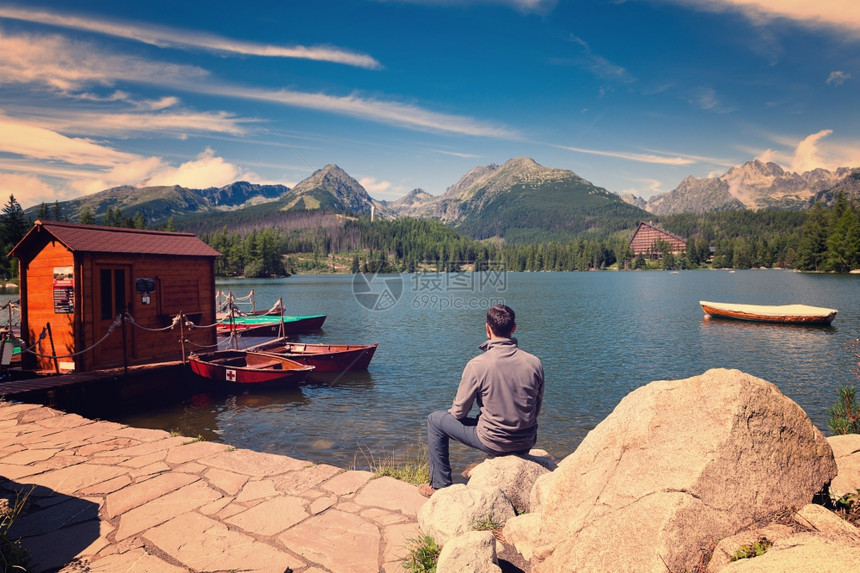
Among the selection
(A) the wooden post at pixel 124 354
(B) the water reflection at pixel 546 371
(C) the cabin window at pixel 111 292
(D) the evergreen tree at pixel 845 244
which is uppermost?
(D) the evergreen tree at pixel 845 244

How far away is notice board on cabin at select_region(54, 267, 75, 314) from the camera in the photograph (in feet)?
51.0

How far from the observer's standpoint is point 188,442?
8773 millimetres

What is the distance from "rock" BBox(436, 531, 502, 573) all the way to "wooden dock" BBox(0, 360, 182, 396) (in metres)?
15.0

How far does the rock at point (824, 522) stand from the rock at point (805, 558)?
0.37 metres

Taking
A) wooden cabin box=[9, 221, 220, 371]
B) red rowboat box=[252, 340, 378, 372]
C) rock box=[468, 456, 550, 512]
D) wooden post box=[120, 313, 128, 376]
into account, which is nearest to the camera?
rock box=[468, 456, 550, 512]

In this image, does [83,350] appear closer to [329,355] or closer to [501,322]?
[329,355]

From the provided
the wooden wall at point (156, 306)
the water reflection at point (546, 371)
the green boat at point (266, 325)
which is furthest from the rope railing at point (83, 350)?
the green boat at point (266, 325)

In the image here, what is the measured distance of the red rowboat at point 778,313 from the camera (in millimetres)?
35844

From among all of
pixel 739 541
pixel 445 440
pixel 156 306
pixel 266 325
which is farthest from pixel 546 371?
pixel 266 325

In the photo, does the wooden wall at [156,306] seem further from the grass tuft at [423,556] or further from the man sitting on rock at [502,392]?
the grass tuft at [423,556]

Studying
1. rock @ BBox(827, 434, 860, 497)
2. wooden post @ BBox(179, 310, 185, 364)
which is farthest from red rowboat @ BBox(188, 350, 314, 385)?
rock @ BBox(827, 434, 860, 497)

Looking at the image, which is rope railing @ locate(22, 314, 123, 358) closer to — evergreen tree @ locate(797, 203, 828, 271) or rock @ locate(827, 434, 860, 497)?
rock @ locate(827, 434, 860, 497)

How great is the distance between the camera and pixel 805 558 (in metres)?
3.35

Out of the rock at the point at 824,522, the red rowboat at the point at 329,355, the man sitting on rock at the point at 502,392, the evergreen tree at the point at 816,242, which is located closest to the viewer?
the rock at the point at 824,522
